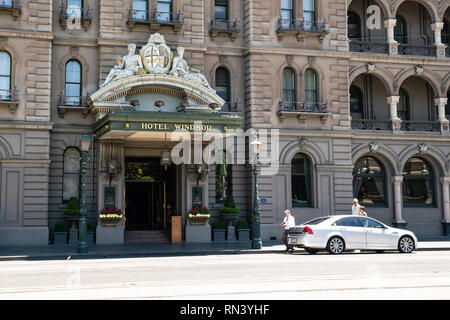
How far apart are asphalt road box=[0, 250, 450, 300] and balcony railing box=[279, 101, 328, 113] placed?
12.3 meters

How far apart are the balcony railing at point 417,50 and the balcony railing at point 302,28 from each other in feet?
17.5

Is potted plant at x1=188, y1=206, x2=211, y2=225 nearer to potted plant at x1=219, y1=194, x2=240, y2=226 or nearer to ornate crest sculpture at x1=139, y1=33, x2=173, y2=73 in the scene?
potted plant at x1=219, y1=194, x2=240, y2=226

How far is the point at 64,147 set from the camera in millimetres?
25875

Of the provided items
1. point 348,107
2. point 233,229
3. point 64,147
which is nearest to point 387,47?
point 348,107

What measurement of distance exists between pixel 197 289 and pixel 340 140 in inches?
770

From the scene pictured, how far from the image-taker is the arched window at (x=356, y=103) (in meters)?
31.6

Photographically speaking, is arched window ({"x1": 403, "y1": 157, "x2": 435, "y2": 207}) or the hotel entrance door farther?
arched window ({"x1": 403, "y1": 157, "x2": 435, "y2": 207})

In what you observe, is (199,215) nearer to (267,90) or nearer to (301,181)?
(301,181)

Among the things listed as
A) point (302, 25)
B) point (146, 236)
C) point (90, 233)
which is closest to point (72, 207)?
point (90, 233)

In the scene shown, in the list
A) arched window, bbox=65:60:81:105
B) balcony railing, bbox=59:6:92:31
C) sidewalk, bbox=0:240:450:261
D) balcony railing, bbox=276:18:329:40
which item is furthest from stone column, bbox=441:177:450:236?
balcony railing, bbox=59:6:92:31

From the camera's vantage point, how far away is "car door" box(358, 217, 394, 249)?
68.5 ft
